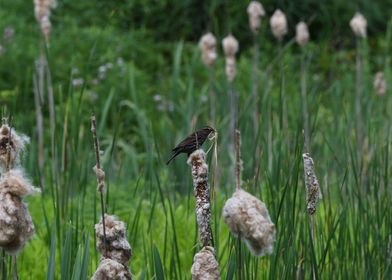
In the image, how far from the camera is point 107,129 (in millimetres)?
6133

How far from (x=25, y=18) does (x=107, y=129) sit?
1859 mm

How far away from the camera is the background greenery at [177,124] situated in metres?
2.25

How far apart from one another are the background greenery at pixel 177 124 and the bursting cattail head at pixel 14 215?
0.75 ft

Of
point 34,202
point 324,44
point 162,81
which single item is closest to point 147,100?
point 162,81

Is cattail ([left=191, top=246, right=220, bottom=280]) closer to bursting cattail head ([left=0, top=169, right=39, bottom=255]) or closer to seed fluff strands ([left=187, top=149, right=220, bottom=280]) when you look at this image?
seed fluff strands ([left=187, top=149, right=220, bottom=280])

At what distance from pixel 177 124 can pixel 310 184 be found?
3437 mm

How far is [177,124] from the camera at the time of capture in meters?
4.84

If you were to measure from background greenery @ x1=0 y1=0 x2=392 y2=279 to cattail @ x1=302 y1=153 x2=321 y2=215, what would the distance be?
7.6 inches

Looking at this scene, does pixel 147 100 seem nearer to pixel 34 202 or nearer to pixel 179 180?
pixel 179 180

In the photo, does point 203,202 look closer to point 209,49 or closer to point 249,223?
point 249,223

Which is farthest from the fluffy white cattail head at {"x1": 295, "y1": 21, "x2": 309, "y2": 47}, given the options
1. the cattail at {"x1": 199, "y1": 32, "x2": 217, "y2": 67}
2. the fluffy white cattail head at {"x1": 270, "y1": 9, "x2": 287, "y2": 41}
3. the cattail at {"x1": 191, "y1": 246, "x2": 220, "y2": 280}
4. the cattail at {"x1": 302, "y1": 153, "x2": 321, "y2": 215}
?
the cattail at {"x1": 191, "y1": 246, "x2": 220, "y2": 280}

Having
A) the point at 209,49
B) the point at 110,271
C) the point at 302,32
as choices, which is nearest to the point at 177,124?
the point at 209,49

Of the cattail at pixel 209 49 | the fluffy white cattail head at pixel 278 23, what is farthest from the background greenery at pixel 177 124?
the fluffy white cattail head at pixel 278 23

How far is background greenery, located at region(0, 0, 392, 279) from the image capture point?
2.25m
